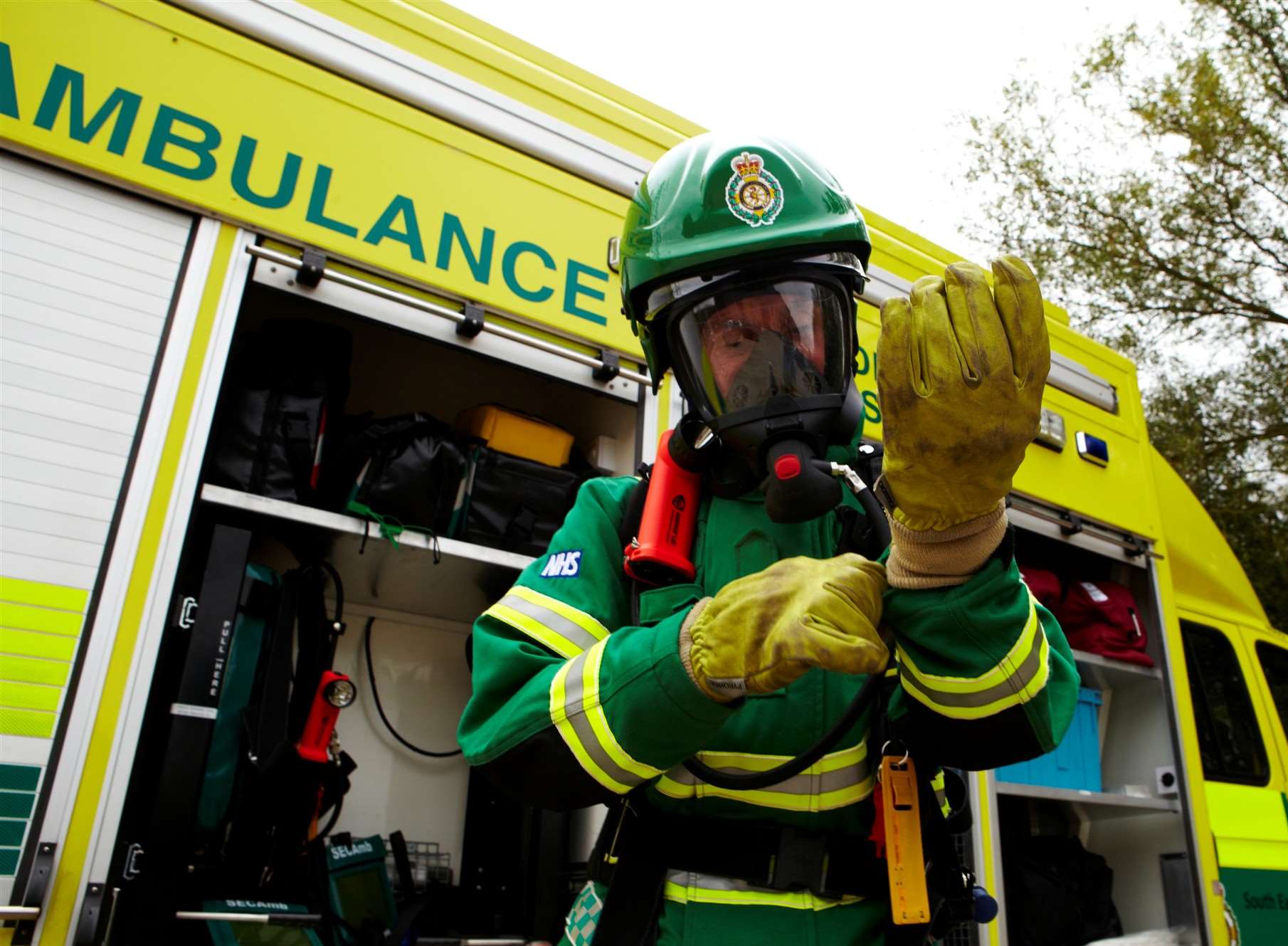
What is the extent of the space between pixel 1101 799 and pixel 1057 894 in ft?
1.36

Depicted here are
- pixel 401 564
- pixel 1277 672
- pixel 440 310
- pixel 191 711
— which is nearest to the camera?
pixel 191 711

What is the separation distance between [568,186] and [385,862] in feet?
7.19

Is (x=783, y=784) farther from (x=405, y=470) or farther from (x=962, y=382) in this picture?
(x=405, y=470)

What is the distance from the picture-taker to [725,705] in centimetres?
114

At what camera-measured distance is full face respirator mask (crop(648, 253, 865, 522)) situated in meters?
1.43

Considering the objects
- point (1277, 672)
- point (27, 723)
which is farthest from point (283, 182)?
point (1277, 672)

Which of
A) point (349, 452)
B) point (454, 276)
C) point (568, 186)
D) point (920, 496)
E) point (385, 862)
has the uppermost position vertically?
point (568, 186)

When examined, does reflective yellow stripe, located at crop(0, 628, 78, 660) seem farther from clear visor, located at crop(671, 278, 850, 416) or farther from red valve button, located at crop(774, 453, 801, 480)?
red valve button, located at crop(774, 453, 801, 480)

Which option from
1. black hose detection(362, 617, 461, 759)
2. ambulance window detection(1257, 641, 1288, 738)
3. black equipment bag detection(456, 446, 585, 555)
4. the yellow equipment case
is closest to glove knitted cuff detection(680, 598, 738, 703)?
black equipment bag detection(456, 446, 585, 555)

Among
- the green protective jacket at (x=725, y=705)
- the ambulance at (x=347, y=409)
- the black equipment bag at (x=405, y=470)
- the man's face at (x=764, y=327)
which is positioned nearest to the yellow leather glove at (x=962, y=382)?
the green protective jacket at (x=725, y=705)

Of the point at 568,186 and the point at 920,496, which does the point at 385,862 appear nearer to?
the point at 568,186

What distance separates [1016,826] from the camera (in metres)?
4.37

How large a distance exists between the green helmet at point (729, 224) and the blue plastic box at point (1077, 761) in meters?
2.69

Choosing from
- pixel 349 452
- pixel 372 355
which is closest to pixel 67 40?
pixel 349 452
